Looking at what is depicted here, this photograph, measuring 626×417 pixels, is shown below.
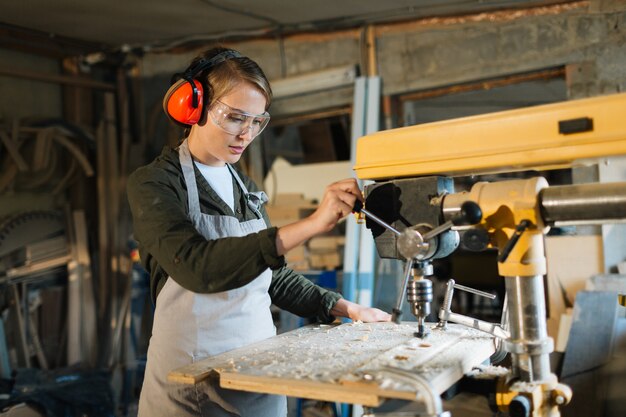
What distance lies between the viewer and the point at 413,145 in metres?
1.32

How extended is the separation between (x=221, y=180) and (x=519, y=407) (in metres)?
1.01

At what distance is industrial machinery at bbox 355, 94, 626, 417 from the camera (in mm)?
1127

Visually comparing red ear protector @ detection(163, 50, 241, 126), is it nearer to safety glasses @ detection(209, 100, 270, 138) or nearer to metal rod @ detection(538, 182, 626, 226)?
safety glasses @ detection(209, 100, 270, 138)

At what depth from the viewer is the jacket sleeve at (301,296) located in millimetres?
1745

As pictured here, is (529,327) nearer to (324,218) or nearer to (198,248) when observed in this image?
(324,218)

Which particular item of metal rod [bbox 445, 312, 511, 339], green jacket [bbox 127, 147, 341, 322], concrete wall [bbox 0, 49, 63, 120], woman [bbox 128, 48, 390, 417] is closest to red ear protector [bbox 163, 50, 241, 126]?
woman [bbox 128, 48, 390, 417]

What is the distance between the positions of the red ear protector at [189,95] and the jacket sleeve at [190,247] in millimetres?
220

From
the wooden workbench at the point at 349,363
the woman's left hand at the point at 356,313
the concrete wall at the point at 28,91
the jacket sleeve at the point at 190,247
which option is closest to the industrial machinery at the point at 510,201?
the wooden workbench at the point at 349,363

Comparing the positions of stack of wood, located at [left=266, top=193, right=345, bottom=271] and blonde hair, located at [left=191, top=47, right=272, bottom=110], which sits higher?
blonde hair, located at [left=191, top=47, right=272, bottom=110]

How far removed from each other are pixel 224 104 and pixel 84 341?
10.6 ft

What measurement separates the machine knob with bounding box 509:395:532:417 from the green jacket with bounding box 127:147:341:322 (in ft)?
1.78

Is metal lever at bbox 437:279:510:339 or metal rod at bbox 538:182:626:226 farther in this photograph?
metal lever at bbox 437:279:510:339

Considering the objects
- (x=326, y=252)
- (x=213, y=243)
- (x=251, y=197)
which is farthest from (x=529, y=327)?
(x=326, y=252)

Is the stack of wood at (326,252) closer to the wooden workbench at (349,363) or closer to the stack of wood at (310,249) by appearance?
the stack of wood at (310,249)
